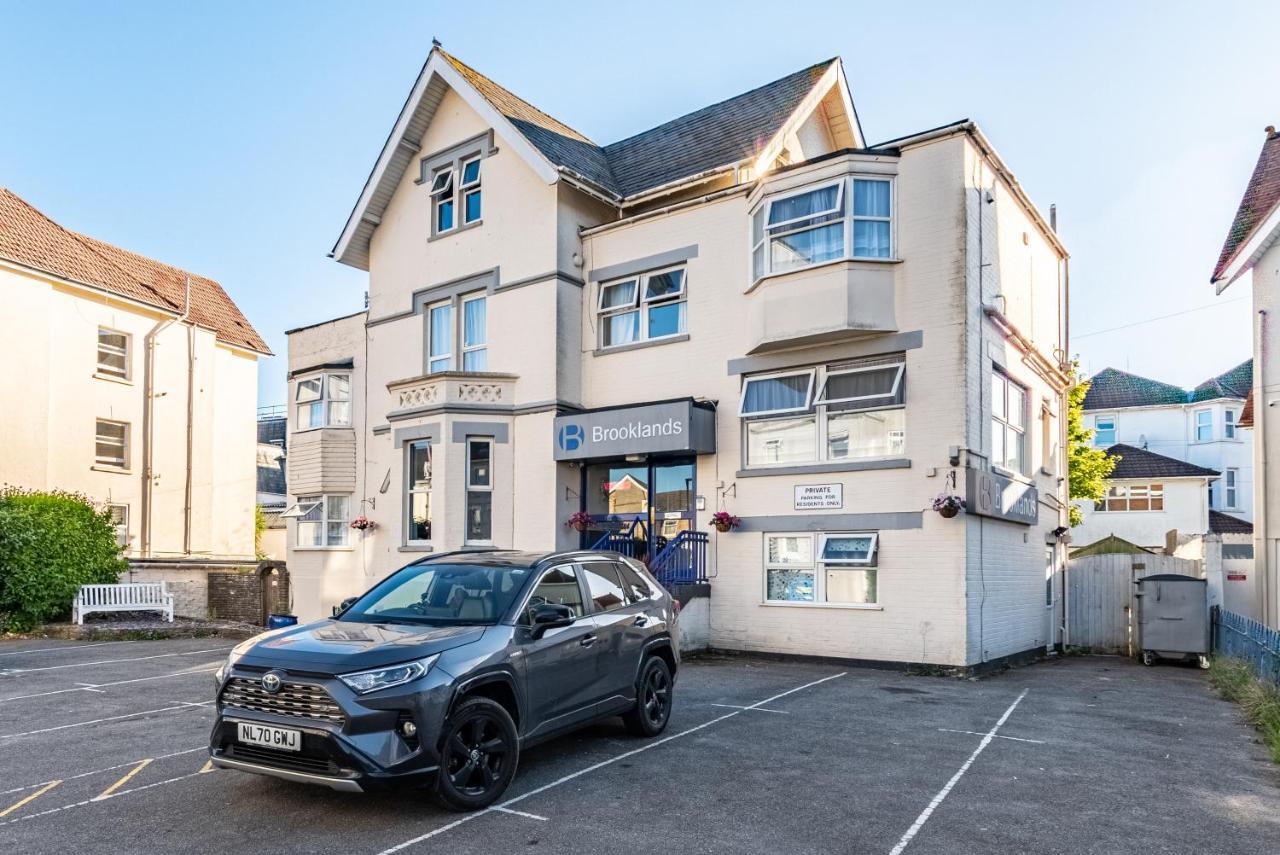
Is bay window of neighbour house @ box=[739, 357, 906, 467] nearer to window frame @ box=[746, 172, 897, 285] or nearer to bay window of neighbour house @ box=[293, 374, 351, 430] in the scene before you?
window frame @ box=[746, 172, 897, 285]

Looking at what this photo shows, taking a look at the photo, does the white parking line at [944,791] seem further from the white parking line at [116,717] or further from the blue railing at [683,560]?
the white parking line at [116,717]

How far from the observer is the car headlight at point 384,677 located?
18.4ft

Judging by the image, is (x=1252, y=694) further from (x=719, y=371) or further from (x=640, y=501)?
(x=640, y=501)

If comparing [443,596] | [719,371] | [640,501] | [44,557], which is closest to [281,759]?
[443,596]

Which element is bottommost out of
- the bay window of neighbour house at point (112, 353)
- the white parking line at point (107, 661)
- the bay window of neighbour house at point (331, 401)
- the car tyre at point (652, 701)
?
the white parking line at point (107, 661)

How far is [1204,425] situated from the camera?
4450 cm

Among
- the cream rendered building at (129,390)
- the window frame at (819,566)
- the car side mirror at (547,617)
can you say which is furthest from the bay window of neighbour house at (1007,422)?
the cream rendered building at (129,390)

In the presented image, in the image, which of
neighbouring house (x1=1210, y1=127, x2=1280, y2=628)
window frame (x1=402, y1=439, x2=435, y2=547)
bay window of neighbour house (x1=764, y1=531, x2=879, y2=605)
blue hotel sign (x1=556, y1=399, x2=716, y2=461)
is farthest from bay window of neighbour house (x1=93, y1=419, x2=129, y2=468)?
neighbouring house (x1=1210, y1=127, x2=1280, y2=628)

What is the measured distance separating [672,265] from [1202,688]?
10361 mm

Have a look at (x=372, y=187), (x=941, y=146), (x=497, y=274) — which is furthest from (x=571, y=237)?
(x=941, y=146)

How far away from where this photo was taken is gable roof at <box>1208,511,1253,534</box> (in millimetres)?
39094

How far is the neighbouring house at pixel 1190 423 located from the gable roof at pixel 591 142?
103ft

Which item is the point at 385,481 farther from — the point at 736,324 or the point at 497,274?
the point at 736,324

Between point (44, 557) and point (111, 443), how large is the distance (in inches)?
308
